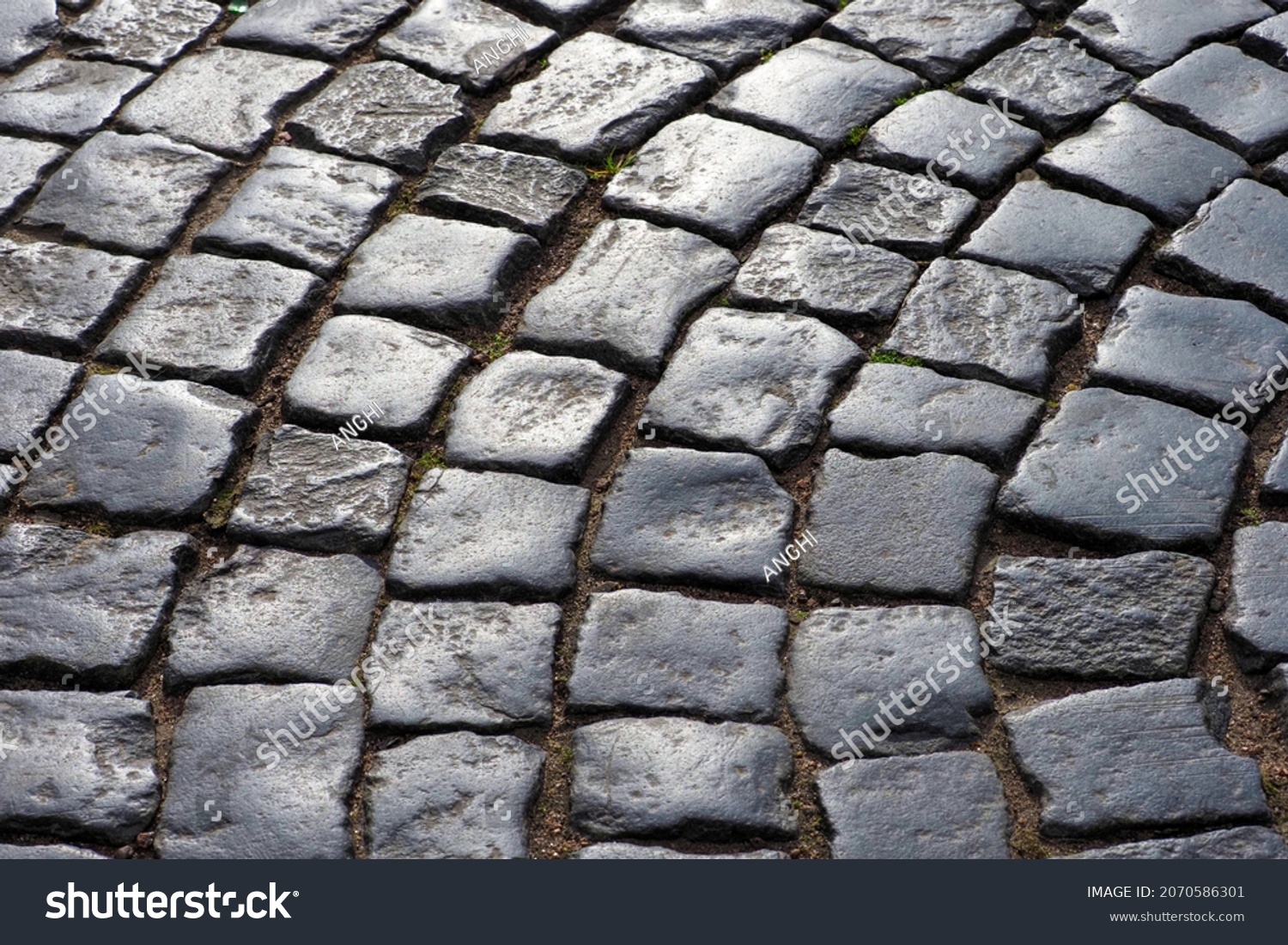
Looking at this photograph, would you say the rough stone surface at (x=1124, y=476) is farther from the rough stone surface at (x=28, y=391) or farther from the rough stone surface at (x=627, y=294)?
the rough stone surface at (x=28, y=391)

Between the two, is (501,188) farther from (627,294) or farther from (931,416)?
(931,416)

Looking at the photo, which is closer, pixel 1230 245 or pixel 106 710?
pixel 106 710

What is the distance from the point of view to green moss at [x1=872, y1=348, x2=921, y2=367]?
11.0ft

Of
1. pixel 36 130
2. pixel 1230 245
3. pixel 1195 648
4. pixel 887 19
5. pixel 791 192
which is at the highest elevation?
pixel 887 19

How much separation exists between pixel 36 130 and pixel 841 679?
2.74m

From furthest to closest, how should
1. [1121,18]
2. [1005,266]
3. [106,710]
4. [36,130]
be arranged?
[1121,18] → [36,130] → [1005,266] → [106,710]

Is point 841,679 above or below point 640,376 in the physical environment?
below

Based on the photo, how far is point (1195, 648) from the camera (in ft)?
9.17

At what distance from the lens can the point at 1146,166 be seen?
383 cm

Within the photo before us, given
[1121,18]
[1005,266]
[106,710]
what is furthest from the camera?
[1121,18]

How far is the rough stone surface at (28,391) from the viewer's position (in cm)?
317

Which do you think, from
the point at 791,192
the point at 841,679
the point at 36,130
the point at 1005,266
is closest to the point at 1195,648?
the point at 841,679

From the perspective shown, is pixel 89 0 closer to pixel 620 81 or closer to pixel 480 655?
pixel 620 81

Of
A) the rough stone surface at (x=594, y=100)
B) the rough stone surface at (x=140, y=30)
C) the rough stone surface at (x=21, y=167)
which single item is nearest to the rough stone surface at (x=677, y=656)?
the rough stone surface at (x=594, y=100)
